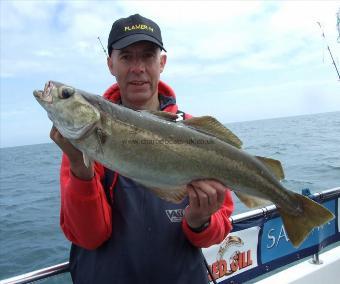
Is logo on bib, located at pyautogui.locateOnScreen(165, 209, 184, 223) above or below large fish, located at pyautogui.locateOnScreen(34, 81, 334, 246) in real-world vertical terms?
below

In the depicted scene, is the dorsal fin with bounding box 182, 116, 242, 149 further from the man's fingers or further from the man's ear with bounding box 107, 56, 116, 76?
the man's ear with bounding box 107, 56, 116, 76

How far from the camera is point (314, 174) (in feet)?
69.7

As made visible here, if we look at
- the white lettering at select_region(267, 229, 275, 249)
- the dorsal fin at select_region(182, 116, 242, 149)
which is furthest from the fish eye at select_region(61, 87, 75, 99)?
the white lettering at select_region(267, 229, 275, 249)

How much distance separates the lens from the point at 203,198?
2939mm

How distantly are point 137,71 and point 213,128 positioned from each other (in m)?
0.92

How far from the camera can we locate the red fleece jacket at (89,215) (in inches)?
114

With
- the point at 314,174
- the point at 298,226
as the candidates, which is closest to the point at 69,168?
the point at 298,226

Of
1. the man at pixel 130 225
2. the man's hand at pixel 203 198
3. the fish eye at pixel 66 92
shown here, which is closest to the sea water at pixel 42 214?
the man at pixel 130 225

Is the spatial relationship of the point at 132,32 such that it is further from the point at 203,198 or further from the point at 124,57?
the point at 203,198

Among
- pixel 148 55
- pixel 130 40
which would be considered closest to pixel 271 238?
pixel 148 55

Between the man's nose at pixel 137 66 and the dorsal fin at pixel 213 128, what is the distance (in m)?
0.73

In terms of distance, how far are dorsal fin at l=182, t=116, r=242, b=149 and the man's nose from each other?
0.73 m

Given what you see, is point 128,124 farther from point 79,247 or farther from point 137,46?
point 79,247

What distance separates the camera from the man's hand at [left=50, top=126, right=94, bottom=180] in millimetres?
2836
